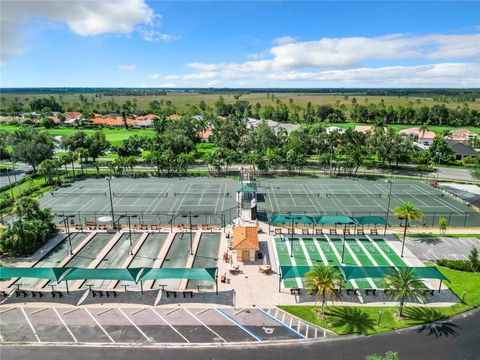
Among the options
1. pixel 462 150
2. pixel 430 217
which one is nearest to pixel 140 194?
pixel 430 217

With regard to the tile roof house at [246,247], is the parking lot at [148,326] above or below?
Answer: below

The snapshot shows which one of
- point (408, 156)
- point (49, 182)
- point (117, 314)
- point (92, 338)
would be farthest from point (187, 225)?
point (408, 156)

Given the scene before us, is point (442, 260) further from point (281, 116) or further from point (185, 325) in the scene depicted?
point (281, 116)

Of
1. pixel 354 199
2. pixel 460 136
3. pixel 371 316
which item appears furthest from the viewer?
pixel 460 136

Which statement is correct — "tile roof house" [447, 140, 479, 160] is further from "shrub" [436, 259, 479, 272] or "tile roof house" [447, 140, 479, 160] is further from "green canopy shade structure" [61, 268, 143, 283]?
"green canopy shade structure" [61, 268, 143, 283]

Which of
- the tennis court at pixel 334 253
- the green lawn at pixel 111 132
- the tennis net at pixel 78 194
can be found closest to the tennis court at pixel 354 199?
the tennis court at pixel 334 253

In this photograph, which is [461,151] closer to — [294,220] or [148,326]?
[294,220]

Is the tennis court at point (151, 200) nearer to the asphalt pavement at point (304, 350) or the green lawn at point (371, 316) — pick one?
the green lawn at point (371, 316)
